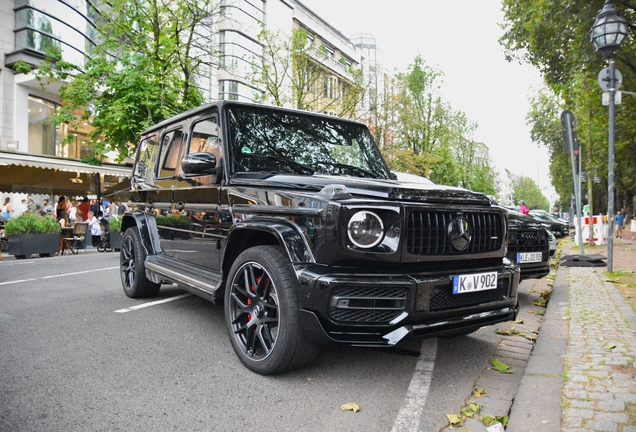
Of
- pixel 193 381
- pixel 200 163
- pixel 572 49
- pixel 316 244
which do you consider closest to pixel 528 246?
pixel 316 244

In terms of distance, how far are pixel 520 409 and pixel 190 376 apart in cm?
214

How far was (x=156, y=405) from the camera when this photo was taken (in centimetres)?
289

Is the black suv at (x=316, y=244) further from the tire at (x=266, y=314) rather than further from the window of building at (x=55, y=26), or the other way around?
the window of building at (x=55, y=26)

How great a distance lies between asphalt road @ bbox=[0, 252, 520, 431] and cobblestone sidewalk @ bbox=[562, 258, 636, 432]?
0.63 m

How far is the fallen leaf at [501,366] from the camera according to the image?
3605 millimetres

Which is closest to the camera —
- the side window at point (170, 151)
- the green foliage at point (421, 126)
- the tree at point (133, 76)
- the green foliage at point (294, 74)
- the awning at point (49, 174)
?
the side window at point (170, 151)

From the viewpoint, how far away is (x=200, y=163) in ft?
12.8

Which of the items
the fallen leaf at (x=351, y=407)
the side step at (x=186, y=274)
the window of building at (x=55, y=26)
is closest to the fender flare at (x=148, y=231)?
the side step at (x=186, y=274)

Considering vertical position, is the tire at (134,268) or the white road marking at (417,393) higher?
the tire at (134,268)

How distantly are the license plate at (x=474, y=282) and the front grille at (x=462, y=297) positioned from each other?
4cm

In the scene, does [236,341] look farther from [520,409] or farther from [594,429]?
[594,429]

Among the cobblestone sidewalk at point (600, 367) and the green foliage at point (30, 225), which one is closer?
the cobblestone sidewalk at point (600, 367)

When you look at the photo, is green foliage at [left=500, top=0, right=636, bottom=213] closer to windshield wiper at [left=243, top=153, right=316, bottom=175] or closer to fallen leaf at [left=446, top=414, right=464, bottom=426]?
windshield wiper at [left=243, top=153, right=316, bottom=175]

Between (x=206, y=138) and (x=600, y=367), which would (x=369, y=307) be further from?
(x=206, y=138)
